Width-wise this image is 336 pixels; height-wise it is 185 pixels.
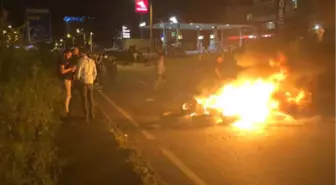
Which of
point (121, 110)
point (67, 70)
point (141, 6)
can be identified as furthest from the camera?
point (141, 6)

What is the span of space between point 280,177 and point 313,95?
10.5m

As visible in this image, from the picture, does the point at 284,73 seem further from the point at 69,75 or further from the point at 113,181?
the point at 113,181

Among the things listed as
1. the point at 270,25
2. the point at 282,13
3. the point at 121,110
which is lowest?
the point at 121,110

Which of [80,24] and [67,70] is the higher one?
[80,24]

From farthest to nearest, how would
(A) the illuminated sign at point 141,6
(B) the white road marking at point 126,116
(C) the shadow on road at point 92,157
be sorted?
(A) the illuminated sign at point 141,6 < (B) the white road marking at point 126,116 < (C) the shadow on road at point 92,157

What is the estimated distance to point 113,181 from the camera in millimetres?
5828

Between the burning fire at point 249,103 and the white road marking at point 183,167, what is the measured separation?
3031 mm

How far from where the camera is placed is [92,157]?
278 inches

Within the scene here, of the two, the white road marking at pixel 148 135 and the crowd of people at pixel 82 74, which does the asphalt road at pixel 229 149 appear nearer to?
the white road marking at pixel 148 135

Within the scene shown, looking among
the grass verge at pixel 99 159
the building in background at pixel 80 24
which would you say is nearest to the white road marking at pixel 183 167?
the grass verge at pixel 99 159

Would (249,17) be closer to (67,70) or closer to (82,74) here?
(67,70)

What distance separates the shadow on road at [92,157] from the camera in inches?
232

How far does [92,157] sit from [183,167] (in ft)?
4.90

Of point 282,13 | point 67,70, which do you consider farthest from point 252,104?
point 282,13
